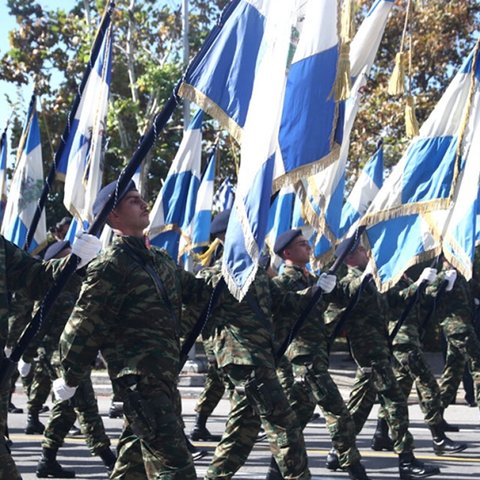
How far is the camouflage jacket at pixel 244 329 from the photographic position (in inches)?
236

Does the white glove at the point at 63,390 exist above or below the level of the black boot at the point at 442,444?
above

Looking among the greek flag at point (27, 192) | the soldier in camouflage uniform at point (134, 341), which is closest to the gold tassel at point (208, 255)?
the greek flag at point (27, 192)

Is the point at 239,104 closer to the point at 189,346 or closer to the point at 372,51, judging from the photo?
the point at 189,346

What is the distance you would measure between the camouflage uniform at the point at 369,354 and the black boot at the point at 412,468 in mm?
385

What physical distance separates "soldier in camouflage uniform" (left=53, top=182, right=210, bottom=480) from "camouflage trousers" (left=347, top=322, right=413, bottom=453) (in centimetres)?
317

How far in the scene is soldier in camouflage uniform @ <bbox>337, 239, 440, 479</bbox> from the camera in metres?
7.73

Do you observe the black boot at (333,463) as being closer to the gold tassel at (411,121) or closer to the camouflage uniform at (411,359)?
the camouflage uniform at (411,359)

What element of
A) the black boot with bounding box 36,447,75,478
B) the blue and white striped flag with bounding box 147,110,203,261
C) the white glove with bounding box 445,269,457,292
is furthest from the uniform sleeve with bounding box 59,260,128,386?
the blue and white striped flag with bounding box 147,110,203,261

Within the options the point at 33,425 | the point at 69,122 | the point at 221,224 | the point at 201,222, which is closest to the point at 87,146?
the point at 69,122

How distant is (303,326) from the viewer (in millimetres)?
7262

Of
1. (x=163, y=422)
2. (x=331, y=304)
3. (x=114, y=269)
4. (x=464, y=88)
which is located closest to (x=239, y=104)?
(x=114, y=269)

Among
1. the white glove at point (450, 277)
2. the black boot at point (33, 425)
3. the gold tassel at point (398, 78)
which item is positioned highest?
the gold tassel at point (398, 78)

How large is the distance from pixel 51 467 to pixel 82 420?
20.9 inches

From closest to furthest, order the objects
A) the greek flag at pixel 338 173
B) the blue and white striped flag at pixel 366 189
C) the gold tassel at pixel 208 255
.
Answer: the greek flag at pixel 338 173, the blue and white striped flag at pixel 366 189, the gold tassel at pixel 208 255
